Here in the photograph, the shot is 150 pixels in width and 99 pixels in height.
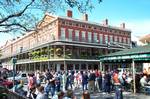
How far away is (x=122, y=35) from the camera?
78812 mm

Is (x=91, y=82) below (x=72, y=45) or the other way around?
below

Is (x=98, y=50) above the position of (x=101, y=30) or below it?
below

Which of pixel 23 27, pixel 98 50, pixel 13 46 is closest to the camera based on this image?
pixel 23 27

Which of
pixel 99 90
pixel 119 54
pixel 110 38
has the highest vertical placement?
pixel 110 38

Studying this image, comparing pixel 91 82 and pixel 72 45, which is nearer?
pixel 91 82

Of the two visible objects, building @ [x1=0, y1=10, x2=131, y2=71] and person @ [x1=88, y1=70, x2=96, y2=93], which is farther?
building @ [x1=0, y1=10, x2=131, y2=71]

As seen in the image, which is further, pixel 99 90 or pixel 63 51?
pixel 63 51

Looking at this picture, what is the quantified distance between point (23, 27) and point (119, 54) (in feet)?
40.3

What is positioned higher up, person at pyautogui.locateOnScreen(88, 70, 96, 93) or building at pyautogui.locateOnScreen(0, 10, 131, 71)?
building at pyautogui.locateOnScreen(0, 10, 131, 71)

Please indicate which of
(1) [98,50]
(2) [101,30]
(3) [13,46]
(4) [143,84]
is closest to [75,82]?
(4) [143,84]

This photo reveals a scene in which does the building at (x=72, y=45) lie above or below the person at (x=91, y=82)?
above

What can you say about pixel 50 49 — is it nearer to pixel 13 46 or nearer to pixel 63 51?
pixel 63 51

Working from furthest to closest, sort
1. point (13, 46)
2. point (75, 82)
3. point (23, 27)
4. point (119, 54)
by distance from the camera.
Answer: point (13, 46) < point (75, 82) < point (119, 54) < point (23, 27)

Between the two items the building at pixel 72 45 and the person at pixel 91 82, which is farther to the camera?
the building at pixel 72 45
